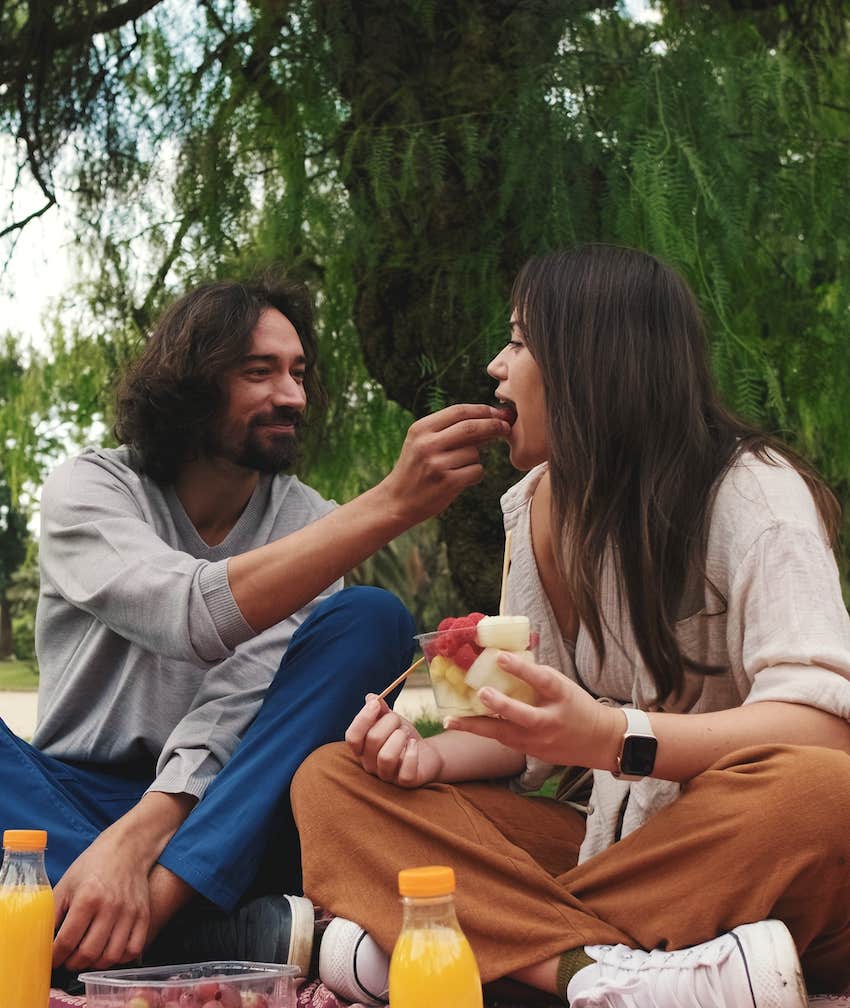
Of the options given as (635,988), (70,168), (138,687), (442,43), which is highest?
(442,43)

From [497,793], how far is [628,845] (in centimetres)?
42

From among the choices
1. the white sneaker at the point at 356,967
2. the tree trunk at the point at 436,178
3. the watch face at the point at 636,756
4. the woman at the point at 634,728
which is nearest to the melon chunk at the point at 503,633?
the woman at the point at 634,728

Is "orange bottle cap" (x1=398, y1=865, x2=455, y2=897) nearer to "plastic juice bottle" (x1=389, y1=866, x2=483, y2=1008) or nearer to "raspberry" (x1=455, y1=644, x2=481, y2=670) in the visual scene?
"plastic juice bottle" (x1=389, y1=866, x2=483, y2=1008)

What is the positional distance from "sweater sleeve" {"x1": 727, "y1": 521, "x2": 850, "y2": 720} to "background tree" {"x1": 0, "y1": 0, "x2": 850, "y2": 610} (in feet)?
4.44

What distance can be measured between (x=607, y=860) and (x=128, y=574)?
1.06 m

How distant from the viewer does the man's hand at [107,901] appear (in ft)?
7.18

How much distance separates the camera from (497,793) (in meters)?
2.46

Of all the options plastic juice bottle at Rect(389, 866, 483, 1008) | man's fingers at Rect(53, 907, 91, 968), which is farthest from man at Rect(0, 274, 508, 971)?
plastic juice bottle at Rect(389, 866, 483, 1008)

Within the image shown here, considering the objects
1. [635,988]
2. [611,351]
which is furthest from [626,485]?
[635,988]

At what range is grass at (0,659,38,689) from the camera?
63.3 ft

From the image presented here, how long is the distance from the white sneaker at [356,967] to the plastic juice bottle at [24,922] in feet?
1.67

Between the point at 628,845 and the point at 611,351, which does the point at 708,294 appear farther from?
the point at 628,845

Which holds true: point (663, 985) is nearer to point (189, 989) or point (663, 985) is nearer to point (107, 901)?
point (189, 989)

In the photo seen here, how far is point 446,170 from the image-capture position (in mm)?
3979
